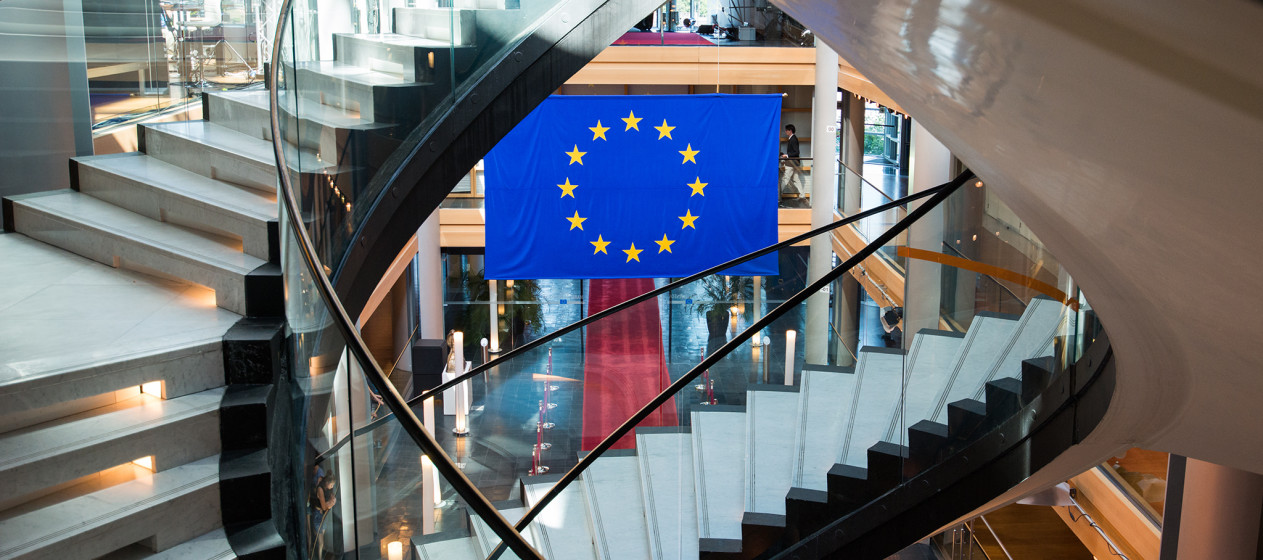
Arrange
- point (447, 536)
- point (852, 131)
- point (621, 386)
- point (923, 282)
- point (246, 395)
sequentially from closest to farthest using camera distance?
point (246, 395) → point (447, 536) → point (923, 282) → point (621, 386) → point (852, 131)

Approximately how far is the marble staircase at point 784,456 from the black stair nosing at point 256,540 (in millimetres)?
471

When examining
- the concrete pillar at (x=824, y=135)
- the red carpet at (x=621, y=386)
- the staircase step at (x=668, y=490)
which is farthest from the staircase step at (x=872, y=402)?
the concrete pillar at (x=824, y=135)

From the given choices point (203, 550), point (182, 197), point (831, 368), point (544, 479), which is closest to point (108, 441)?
point (203, 550)

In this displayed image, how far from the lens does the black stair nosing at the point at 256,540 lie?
2307 millimetres

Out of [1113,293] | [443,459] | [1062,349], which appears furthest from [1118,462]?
[443,459]

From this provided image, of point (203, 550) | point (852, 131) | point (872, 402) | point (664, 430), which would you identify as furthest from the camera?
point (852, 131)

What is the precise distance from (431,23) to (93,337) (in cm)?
226

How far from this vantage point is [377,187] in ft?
12.8

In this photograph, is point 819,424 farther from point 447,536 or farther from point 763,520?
point 447,536

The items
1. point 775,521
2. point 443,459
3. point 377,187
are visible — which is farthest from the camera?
point 775,521

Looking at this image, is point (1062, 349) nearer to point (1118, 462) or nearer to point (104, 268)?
point (104, 268)

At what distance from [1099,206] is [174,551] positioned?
2198 mm

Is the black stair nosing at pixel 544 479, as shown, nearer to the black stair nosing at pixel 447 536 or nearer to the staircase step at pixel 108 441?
the black stair nosing at pixel 447 536

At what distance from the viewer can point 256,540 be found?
2.35 metres
